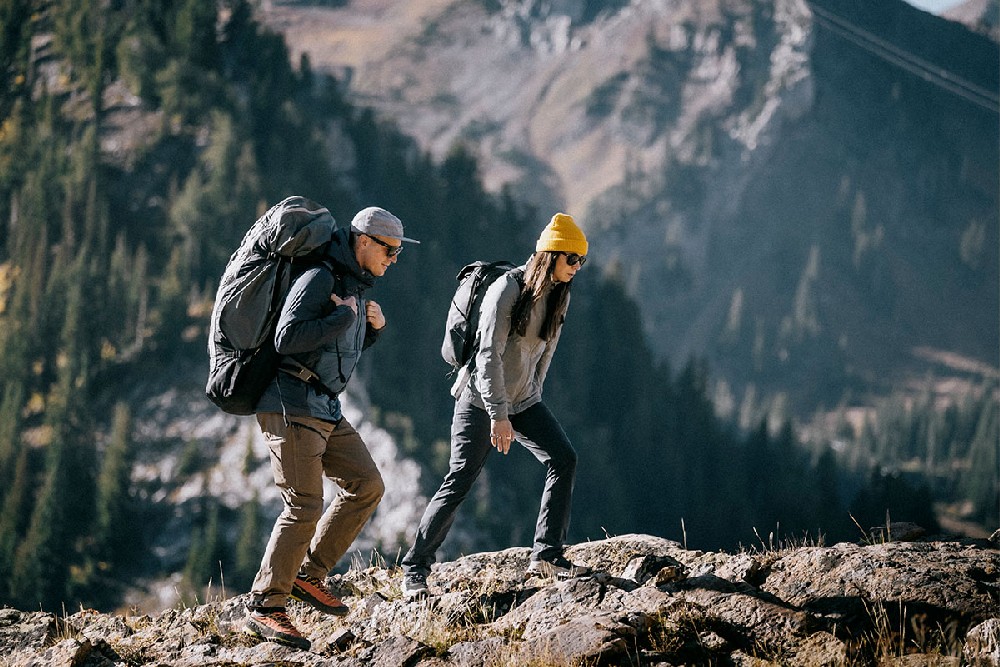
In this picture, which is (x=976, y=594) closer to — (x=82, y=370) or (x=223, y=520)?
(x=223, y=520)

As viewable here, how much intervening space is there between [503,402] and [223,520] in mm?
77862

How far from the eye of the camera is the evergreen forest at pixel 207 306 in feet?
272

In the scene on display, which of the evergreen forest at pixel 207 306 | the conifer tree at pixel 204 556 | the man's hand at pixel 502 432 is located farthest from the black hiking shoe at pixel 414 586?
the evergreen forest at pixel 207 306

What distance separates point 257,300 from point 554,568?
298cm

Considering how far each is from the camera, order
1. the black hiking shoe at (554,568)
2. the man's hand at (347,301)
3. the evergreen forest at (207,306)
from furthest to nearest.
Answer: the evergreen forest at (207,306) → the black hiking shoe at (554,568) → the man's hand at (347,301)

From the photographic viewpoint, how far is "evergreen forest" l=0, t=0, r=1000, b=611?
82.8 metres

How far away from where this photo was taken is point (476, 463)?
25.2 feet

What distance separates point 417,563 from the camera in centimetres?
782

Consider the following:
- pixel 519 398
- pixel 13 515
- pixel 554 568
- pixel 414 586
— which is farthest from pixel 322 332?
pixel 13 515

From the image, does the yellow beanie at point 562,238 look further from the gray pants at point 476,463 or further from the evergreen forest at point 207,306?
the evergreen forest at point 207,306

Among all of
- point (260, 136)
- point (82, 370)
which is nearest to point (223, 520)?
point (82, 370)

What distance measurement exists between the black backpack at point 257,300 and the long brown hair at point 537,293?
4.58 ft

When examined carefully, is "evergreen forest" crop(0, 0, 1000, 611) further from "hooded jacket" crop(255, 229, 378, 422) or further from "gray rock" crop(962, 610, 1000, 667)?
"gray rock" crop(962, 610, 1000, 667)

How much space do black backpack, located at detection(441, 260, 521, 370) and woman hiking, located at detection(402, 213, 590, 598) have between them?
0.29 ft
